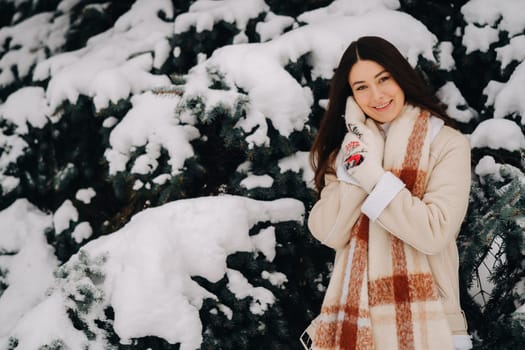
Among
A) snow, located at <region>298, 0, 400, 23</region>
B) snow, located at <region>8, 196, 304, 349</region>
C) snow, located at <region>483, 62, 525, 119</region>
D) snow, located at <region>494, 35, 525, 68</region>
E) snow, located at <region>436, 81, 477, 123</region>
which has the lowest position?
snow, located at <region>8, 196, 304, 349</region>

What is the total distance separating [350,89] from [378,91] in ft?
0.66

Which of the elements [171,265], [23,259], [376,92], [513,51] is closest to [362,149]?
[376,92]

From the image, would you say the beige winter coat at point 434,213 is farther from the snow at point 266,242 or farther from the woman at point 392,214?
the snow at point 266,242

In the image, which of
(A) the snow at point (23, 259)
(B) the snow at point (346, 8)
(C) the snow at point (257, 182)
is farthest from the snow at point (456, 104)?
(A) the snow at point (23, 259)

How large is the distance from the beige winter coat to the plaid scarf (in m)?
0.05

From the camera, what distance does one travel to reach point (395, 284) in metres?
1.73

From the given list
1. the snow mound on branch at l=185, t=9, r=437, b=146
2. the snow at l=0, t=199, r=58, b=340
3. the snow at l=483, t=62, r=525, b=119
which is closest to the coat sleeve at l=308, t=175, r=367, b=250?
the snow mound on branch at l=185, t=9, r=437, b=146

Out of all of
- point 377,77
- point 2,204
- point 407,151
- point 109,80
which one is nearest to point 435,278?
point 407,151

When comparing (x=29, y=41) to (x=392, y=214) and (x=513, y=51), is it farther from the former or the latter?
(x=513, y=51)

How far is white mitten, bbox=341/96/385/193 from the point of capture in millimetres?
1677

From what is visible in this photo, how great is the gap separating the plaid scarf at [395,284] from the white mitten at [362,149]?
0.07 meters

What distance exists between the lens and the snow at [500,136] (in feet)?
7.14

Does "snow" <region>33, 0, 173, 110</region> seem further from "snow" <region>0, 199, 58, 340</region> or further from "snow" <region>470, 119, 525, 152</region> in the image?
"snow" <region>470, 119, 525, 152</region>

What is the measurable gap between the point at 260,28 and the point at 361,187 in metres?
1.54
